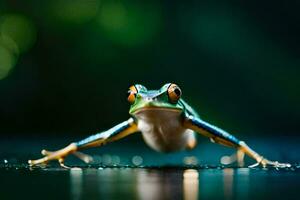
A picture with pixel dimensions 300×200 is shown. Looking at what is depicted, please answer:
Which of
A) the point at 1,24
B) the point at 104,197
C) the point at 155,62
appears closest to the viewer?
the point at 104,197

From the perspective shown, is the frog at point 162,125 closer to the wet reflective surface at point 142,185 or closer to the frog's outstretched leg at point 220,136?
the frog's outstretched leg at point 220,136

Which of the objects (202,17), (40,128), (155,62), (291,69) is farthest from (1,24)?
(291,69)

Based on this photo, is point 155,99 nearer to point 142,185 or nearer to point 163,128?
point 163,128

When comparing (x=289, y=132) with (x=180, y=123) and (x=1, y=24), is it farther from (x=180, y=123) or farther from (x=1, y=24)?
(x=180, y=123)

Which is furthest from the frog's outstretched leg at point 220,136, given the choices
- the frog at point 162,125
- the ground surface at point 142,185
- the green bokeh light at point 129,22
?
the green bokeh light at point 129,22

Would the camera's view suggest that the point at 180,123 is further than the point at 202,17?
No

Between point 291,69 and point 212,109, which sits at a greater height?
point 291,69

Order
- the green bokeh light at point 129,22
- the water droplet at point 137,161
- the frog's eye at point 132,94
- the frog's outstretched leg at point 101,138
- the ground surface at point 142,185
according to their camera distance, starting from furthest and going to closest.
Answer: the green bokeh light at point 129,22
the water droplet at point 137,161
the frog's outstretched leg at point 101,138
the frog's eye at point 132,94
the ground surface at point 142,185
